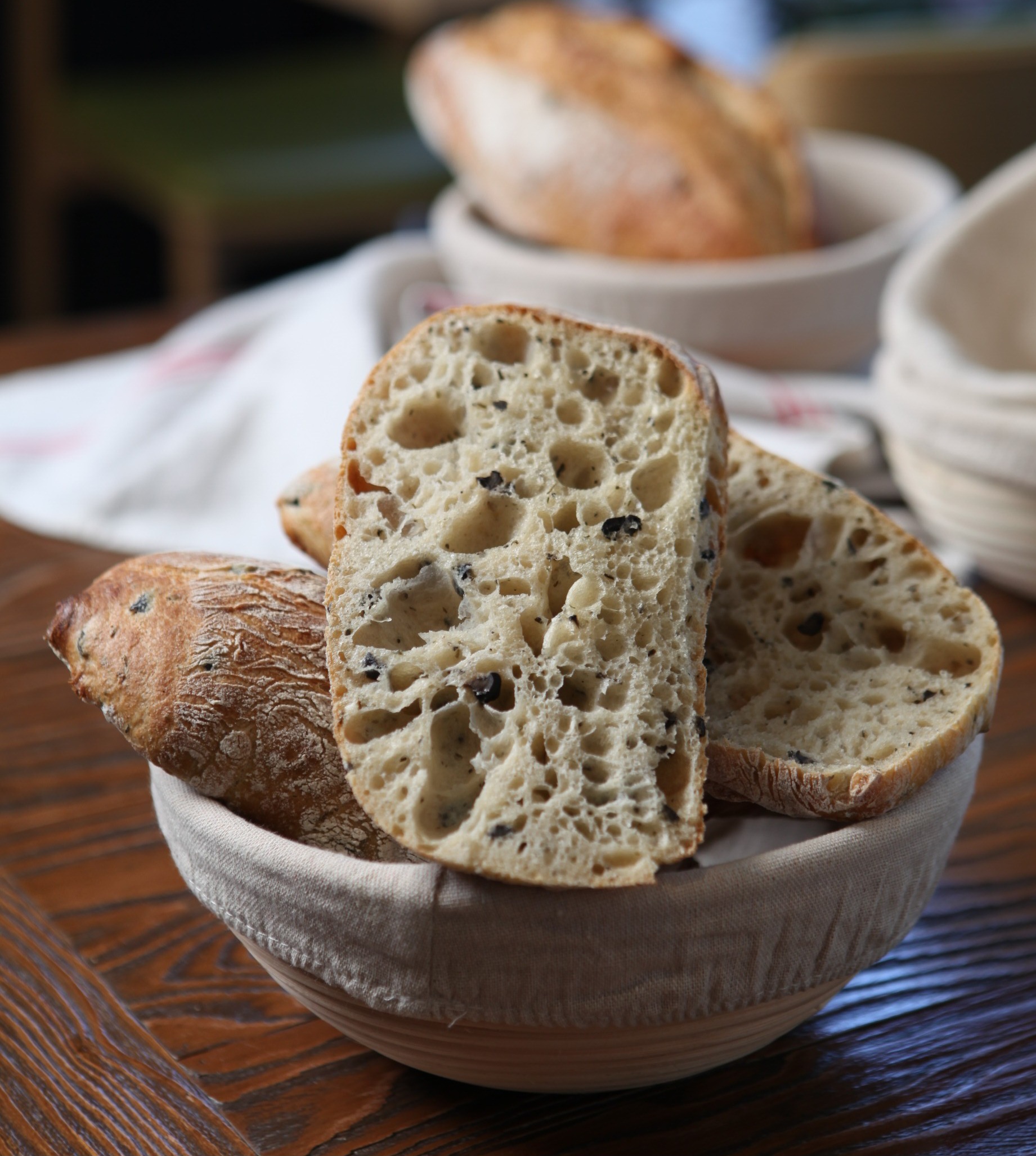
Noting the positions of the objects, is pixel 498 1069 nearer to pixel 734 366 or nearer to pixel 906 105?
pixel 734 366

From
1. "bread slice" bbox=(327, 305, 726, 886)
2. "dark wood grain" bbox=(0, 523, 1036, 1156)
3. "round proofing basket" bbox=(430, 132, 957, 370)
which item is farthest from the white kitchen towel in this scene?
"bread slice" bbox=(327, 305, 726, 886)

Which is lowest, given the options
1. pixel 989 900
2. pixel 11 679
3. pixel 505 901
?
pixel 11 679

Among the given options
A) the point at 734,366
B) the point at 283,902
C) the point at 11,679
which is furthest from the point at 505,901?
the point at 734,366

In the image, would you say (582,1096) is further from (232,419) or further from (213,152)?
(213,152)

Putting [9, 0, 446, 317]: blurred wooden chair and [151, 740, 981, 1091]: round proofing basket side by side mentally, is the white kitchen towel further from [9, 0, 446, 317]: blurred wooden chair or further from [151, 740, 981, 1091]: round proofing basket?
[9, 0, 446, 317]: blurred wooden chair

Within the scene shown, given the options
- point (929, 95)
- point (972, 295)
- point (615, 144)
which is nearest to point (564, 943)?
point (972, 295)

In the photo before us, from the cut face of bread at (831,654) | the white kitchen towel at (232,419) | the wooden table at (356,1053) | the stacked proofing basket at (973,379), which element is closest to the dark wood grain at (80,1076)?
the wooden table at (356,1053)
